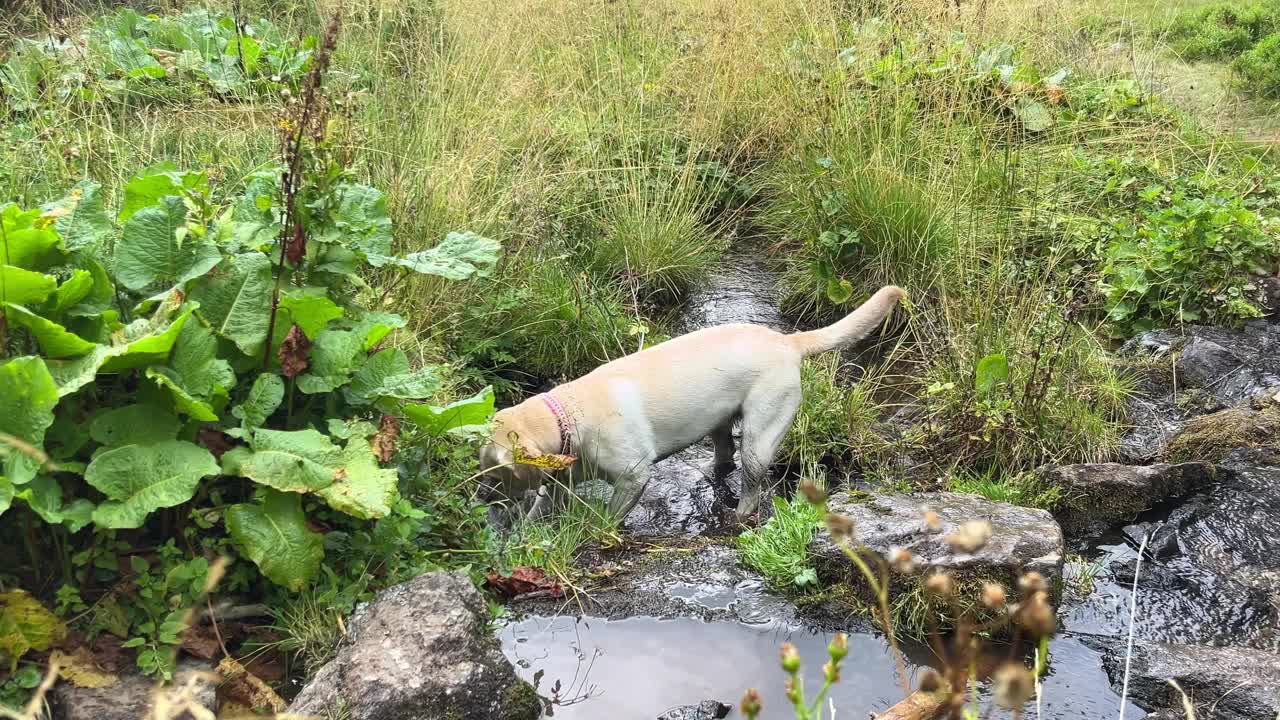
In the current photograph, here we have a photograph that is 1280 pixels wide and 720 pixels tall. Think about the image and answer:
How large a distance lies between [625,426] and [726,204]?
3393mm

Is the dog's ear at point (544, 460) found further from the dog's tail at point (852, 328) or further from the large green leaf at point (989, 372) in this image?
the large green leaf at point (989, 372)

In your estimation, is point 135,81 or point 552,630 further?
point 135,81

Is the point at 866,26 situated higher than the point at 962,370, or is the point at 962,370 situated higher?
the point at 866,26

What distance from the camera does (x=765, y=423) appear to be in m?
4.55

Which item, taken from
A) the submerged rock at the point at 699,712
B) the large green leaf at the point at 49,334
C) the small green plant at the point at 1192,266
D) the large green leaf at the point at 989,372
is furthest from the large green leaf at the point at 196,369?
the small green plant at the point at 1192,266

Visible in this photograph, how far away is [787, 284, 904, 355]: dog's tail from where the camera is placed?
4.61m

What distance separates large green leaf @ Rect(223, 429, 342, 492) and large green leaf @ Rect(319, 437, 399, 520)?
35 mm

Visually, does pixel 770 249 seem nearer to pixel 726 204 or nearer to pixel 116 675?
pixel 726 204

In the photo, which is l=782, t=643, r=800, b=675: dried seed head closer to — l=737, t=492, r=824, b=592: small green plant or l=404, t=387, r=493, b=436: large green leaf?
l=404, t=387, r=493, b=436: large green leaf

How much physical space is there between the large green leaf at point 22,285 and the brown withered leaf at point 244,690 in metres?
1.11

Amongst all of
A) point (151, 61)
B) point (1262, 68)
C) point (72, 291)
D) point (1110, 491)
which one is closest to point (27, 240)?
point (72, 291)

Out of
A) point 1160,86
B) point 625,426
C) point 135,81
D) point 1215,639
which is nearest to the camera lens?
point 1215,639

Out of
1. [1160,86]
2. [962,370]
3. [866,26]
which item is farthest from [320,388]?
[1160,86]

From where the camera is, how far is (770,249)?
7.12m
